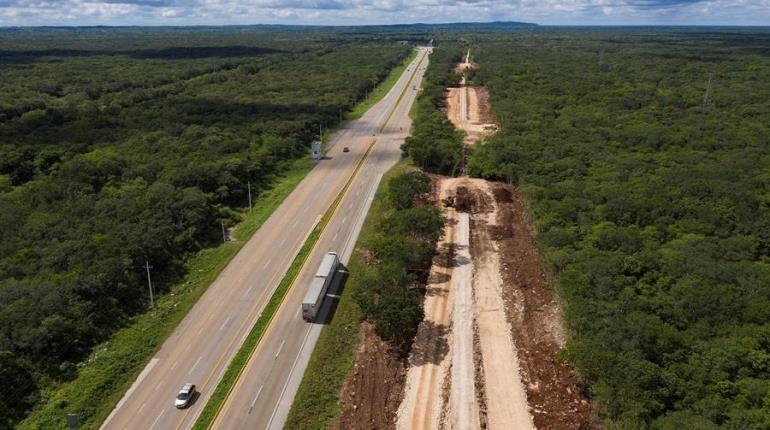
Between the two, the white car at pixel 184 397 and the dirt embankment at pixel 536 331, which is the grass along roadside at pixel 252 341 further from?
the dirt embankment at pixel 536 331

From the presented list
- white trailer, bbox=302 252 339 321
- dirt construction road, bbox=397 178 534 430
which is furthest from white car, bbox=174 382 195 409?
dirt construction road, bbox=397 178 534 430

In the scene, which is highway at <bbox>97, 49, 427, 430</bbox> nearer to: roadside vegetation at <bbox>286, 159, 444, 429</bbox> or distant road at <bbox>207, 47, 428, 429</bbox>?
distant road at <bbox>207, 47, 428, 429</bbox>

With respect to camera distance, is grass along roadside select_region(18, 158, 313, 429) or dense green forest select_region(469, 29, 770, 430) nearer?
dense green forest select_region(469, 29, 770, 430)

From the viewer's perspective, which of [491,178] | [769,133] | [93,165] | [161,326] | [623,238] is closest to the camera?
→ [161,326]

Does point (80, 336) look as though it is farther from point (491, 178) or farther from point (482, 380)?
point (491, 178)

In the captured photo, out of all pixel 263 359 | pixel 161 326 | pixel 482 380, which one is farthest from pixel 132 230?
pixel 482 380

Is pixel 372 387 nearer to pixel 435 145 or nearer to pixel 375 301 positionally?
pixel 375 301
